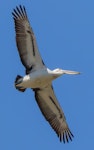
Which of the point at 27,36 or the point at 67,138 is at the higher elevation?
the point at 27,36

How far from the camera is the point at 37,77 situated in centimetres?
3077

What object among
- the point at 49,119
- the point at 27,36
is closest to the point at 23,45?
the point at 27,36

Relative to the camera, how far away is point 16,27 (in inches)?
1228

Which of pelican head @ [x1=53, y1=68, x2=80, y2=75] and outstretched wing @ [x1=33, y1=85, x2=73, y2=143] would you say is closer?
pelican head @ [x1=53, y1=68, x2=80, y2=75]

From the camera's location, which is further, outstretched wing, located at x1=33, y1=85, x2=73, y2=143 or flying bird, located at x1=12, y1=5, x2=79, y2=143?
outstretched wing, located at x1=33, y1=85, x2=73, y2=143

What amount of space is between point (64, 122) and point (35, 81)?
2523 mm

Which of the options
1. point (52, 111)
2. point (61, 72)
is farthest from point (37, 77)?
point (52, 111)

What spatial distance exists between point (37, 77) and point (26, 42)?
1.33m

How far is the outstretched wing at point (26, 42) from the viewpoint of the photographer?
31.2 metres

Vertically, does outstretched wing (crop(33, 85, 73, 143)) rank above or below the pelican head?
below

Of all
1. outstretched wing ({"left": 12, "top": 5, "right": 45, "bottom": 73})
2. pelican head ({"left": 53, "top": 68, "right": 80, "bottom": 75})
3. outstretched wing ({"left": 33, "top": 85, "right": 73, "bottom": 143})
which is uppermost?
outstretched wing ({"left": 12, "top": 5, "right": 45, "bottom": 73})

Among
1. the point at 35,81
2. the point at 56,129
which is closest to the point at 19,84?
the point at 35,81

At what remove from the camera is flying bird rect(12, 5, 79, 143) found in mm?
30797

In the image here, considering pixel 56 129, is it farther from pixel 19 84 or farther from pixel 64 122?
pixel 19 84
